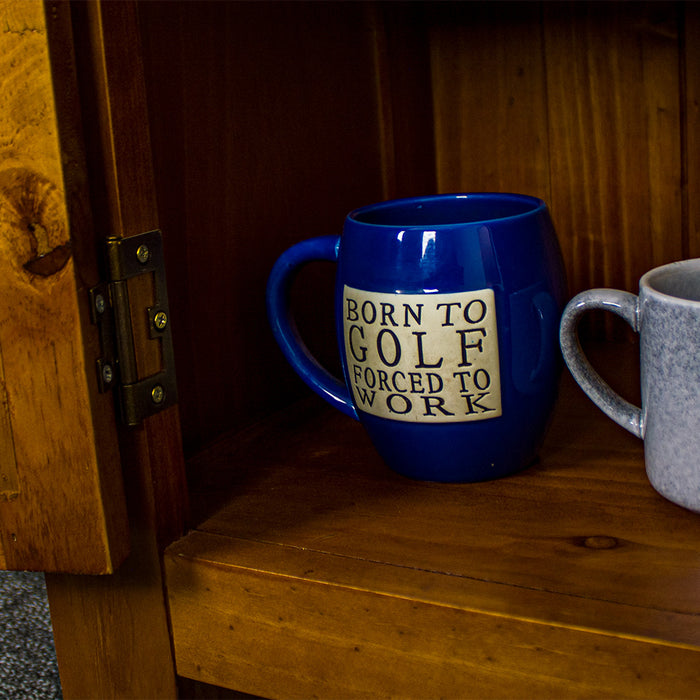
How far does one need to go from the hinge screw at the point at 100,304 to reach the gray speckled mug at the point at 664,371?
0.24m

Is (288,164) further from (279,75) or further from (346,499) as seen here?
(346,499)

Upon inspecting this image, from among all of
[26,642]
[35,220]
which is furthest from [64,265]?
[26,642]

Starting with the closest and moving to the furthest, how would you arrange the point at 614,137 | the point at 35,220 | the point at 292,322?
the point at 35,220
the point at 292,322
the point at 614,137

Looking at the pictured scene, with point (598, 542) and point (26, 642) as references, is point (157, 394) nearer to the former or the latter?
point (598, 542)

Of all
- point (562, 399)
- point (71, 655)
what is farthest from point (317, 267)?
point (71, 655)

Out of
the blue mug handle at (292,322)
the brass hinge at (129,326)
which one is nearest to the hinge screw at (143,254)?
the brass hinge at (129,326)

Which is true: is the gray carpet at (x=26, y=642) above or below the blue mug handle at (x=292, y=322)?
below

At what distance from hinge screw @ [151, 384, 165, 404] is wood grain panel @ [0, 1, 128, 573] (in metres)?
0.03

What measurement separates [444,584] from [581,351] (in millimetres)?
151

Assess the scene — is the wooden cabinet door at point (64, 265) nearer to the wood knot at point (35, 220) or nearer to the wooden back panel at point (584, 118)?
the wood knot at point (35, 220)

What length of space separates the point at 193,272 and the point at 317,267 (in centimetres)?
14

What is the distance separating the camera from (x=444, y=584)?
0.42 metres

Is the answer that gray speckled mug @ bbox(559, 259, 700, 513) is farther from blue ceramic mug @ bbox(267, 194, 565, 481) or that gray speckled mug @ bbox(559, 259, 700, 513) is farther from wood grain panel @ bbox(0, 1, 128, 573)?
wood grain panel @ bbox(0, 1, 128, 573)

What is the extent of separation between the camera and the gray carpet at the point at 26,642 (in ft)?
2.13
